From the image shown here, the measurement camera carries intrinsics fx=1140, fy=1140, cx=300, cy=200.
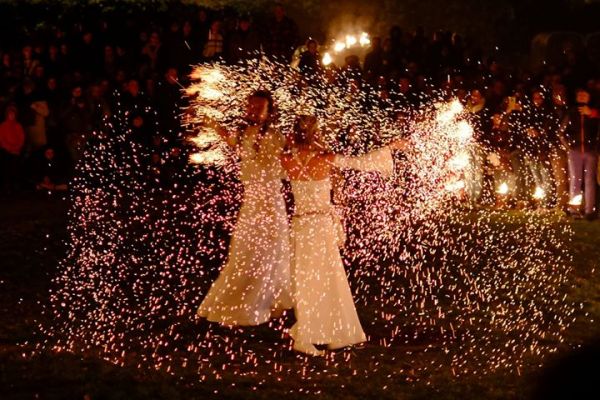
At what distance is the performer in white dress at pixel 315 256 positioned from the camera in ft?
30.1

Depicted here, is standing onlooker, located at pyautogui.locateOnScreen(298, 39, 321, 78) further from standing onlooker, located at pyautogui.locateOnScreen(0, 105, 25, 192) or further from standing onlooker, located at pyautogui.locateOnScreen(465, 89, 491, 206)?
standing onlooker, located at pyautogui.locateOnScreen(0, 105, 25, 192)

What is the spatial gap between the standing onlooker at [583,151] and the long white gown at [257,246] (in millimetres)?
6508

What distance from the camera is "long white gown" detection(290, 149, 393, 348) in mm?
9203

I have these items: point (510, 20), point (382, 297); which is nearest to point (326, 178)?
point (382, 297)

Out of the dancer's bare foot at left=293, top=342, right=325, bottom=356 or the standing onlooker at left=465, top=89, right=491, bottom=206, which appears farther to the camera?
the standing onlooker at left=465, top=89, right=491, bottom=206

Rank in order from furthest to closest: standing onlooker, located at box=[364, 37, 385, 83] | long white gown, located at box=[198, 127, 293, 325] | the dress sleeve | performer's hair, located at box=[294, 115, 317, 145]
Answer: standing onlooker, located at box=[364, 37, 385, 83] < long white gown, located at box=[198, 127, 293, 325] < the dress sleeve < performer's hair, located at box=[294, 115, 317, 145]

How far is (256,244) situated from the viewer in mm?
9992

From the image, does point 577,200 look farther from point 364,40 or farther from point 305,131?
point 364,40

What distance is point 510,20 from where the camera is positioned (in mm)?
24734

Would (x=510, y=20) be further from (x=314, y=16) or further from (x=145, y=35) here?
(x=145, y=35)

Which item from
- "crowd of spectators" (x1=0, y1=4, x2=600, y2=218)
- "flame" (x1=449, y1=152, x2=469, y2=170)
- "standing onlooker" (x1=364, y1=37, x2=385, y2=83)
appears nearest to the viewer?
"flame" (x1=449, y1=152, x2=469, y2=170)

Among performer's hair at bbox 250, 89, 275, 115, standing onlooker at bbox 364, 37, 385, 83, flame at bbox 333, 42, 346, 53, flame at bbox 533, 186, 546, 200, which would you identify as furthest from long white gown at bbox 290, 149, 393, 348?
flame at bbox 333, 42, 346, 53

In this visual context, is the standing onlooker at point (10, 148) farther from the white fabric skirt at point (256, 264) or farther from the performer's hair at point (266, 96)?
the performer's hair at point (266, 96)

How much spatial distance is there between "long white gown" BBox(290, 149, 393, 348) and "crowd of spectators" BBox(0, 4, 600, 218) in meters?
6.55
